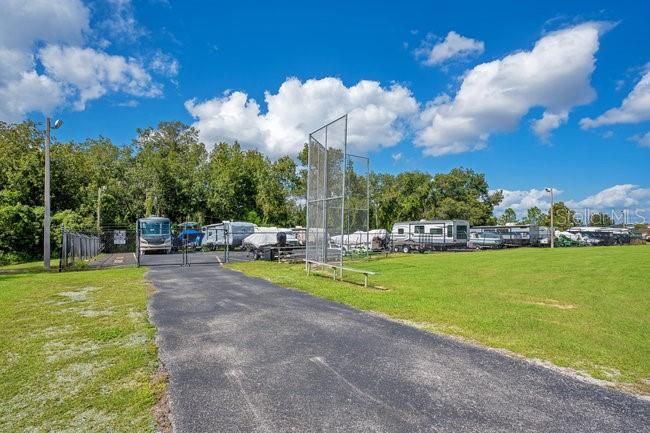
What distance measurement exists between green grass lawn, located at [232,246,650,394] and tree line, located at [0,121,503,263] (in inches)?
872

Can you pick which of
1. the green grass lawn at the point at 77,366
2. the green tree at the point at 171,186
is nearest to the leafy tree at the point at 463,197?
the green tree at the point at 171,186

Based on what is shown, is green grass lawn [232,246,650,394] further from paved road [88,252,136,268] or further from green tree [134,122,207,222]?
green tree [134,122,207,222]

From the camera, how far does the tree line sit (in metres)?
31.0

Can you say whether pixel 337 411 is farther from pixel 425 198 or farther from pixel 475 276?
pixel 425 198

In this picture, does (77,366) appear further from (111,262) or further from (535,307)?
(111,262)

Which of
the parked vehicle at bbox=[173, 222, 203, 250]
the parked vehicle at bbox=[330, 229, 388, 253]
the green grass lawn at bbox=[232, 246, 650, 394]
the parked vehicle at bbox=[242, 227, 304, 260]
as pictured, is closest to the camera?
the green grass lawn at bbox=[232, 246, 650, 394]

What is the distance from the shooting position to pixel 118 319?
7629 millimetres

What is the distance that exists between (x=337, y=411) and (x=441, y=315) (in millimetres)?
4724

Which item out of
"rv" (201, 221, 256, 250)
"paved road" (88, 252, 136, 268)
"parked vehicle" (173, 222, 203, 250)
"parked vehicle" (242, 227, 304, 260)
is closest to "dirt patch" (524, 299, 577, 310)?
"parked vehicle" (242, 227, 304, 260)

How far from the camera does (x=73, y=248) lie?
2028 cm

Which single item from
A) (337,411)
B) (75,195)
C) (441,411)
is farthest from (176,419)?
(75,195)

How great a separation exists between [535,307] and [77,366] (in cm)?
855

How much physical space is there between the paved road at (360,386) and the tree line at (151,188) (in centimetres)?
2613

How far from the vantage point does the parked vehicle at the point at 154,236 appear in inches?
1203
